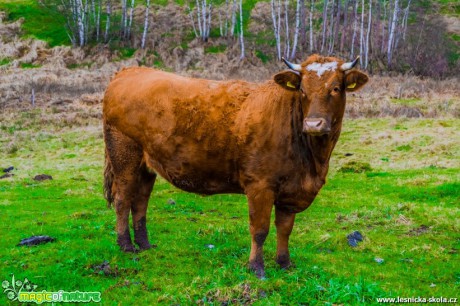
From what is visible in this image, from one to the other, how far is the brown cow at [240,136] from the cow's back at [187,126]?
0.05ft

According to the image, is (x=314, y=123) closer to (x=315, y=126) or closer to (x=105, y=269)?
(x=315, y=126)

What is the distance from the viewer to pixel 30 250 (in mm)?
Result: 8625

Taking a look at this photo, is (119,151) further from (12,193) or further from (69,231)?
(12,193)

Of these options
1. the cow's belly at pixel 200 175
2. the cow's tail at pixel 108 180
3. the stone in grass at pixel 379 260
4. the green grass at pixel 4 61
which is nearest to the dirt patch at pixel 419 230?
the stone in grass at pixel 379 260

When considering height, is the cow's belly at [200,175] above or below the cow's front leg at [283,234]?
above

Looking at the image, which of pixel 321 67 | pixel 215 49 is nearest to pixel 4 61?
pixel 215 49

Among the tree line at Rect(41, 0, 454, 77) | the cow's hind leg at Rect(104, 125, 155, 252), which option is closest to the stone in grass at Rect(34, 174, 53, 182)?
the cow's hind leg at Rect(104, 125, 155, 252)

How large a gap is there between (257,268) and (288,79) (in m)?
2.80

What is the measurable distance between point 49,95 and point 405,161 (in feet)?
75.3

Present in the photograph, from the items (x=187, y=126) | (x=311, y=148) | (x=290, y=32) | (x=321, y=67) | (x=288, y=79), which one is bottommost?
(x=290, y=32)

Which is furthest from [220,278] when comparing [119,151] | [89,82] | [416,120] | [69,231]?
[89,82]

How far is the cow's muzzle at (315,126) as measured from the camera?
615 cm

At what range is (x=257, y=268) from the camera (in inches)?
283

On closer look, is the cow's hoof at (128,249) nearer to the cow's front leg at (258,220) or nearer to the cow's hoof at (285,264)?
the cow's front leg at (258,220)
